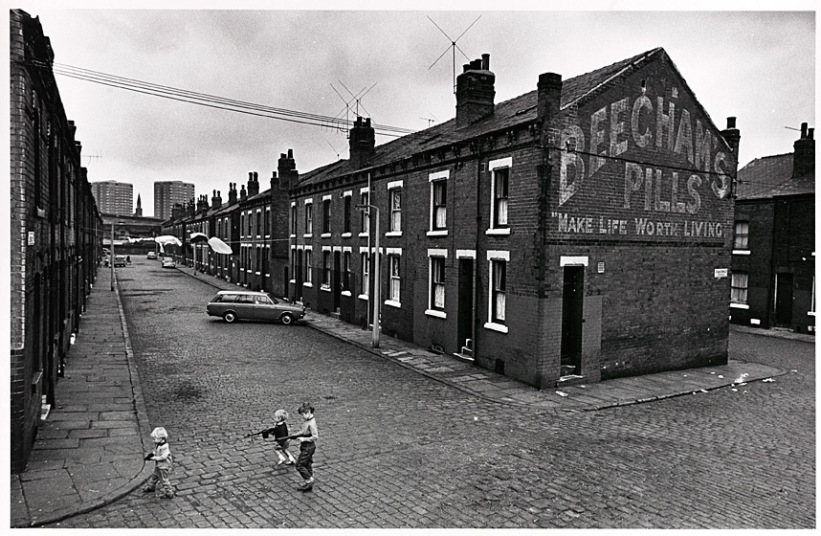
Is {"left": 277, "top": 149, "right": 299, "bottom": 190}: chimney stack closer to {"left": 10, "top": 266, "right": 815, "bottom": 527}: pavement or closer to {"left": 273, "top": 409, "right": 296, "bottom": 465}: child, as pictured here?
{"left": 10, "top": 266, "right": 815, "bottom": 527}: pavement

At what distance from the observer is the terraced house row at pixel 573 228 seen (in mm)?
16234

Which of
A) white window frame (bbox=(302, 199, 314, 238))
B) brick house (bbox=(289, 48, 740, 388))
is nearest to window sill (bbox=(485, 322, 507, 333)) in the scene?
brick house (bbox=(289, 48, 740, 388))

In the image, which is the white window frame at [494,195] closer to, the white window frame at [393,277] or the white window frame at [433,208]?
the white window frame at [433,208]

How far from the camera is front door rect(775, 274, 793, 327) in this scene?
29172mm

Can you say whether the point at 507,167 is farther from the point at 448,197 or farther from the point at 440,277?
the point at 440,277

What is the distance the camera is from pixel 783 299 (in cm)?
2944

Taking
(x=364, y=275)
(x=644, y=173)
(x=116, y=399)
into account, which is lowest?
(x=116, y=399)

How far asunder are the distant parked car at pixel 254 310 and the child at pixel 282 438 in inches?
Answer: 702

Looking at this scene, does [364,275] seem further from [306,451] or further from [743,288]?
[743,288]

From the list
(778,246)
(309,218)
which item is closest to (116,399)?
(309,218)

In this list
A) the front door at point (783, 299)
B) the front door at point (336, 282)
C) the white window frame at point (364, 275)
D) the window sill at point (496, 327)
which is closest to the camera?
the window sill at point (496, 327)

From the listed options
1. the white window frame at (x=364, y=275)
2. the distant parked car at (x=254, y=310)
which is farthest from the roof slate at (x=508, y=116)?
the distant parked car at (x=254, y=310)

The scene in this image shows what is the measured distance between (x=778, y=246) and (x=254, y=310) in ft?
85.6

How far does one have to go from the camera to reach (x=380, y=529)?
793cm
